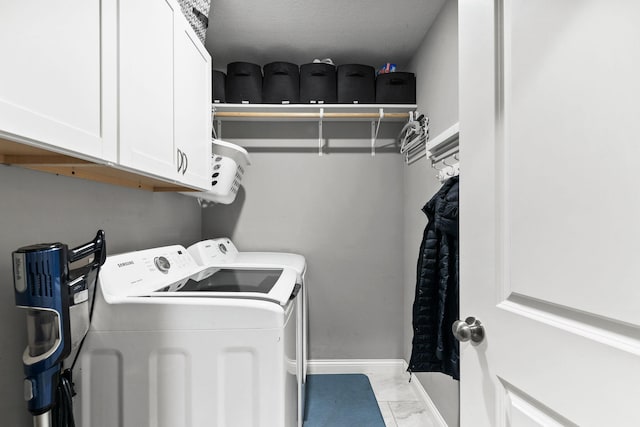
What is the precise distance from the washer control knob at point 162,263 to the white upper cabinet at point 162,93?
38 centimetres

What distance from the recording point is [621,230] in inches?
20.5

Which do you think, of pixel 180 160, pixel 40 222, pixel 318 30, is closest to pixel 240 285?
pixel 180 160

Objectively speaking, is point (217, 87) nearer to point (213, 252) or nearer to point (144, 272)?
point (213, 252)

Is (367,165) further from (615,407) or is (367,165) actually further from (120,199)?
(615,407)

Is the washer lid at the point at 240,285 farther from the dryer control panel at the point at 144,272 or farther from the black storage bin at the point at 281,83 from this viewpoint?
the black storage bin at the point at 281,83

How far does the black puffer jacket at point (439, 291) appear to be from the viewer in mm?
1396

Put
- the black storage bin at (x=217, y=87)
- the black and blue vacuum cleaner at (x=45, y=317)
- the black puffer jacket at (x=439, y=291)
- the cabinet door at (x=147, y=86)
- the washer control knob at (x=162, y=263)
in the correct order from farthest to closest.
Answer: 1. the black storage bin at (x=217, y=87)
2. the washer control knob at (x=162, y=263)
3. the black puffer jacket at (x=439, y=291)
4. the cabinet door at (x=147, y=86)
5. the black and blue vacuum cleaner at (x=45, y=317)

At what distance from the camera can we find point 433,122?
213 cm

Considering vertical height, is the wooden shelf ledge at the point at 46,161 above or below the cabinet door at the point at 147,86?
below

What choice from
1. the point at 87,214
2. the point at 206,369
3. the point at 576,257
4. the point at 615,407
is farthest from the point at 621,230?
the point at 87,214

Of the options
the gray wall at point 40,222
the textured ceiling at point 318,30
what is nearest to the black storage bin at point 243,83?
the textured ceiling at point 318,30

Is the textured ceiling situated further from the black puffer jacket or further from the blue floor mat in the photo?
the blue floor mat

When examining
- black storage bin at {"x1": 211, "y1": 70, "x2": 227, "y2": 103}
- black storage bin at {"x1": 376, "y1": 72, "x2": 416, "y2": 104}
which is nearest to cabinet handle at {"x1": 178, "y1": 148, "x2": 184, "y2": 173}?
black storage bin at {"x1": 211, "y1": 70, "x2": 227, "y2": 103}

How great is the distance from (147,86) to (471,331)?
1287mm
